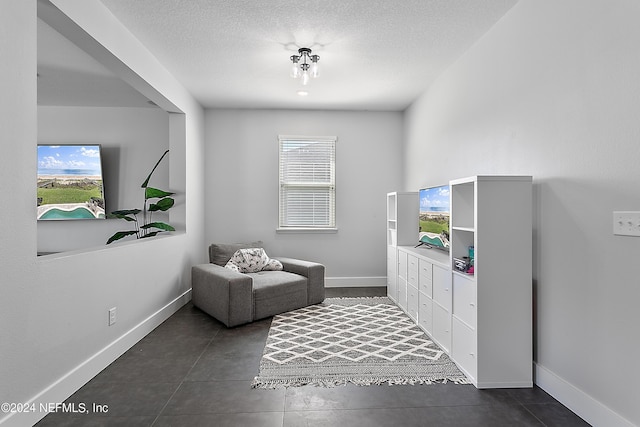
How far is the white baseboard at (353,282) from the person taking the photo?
17.6ft

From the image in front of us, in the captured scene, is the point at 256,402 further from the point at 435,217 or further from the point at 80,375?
the point at 435,217

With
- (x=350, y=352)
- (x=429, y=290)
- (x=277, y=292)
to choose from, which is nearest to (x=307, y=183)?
(x=277, y=292)

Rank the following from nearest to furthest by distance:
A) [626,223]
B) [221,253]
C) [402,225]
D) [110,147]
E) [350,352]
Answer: [626,223] → [350,352] → [402,225] → [221,253] → [110,147]

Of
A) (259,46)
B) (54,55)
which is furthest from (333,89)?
(54,55)

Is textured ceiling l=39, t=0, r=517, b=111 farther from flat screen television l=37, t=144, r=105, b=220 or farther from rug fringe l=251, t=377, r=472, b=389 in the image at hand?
rug fringe l=251, t=377, r=472, b=389

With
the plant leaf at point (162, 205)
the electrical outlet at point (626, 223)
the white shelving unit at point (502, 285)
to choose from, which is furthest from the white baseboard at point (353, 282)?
the electrical outlet at point (626, 223)

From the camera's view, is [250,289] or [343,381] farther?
[250,289]

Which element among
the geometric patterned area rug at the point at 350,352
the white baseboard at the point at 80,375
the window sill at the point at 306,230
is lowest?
the geometric patterned area rug at the point at 350,352

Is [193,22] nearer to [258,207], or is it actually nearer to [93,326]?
[93,326]

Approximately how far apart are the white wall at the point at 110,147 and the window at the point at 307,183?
1.65m

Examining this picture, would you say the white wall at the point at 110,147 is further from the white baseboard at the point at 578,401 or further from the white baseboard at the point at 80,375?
the white baseboard at the point at 578,401

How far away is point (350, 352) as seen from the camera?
9.37 ft

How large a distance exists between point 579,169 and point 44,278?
9.93 ft

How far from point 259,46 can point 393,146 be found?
2.80m
